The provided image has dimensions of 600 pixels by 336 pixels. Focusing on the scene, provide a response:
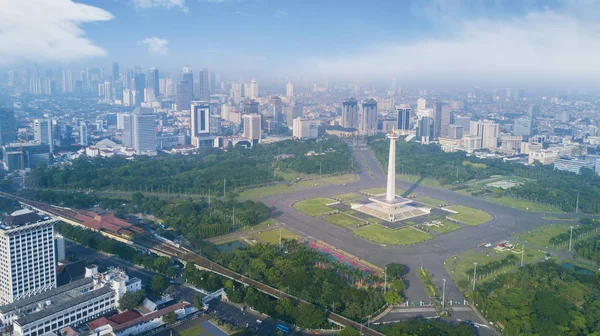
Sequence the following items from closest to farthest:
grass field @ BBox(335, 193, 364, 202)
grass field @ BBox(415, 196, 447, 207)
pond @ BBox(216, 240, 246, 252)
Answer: pond @ BBox(216, 240, 246, 252) → grass field @ BBox(415, 196, 447, 207) → grass field @ BBox(335, 193, 364, 202)

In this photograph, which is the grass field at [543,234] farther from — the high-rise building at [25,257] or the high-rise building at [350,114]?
the high-rise building at [350,114]

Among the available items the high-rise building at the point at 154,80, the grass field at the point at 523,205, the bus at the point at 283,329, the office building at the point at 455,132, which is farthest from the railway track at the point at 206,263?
the high-rise building at the point at 154,80

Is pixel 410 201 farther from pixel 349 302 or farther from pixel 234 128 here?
pixel 234 128

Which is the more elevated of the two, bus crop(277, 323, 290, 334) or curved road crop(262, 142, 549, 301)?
curved road crop(262, 142, 549, 301)

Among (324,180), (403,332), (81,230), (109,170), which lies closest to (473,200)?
(324,180)

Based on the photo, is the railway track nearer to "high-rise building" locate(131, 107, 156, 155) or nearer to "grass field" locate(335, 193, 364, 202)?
"grass field" locate(335, 193, 364, 202)

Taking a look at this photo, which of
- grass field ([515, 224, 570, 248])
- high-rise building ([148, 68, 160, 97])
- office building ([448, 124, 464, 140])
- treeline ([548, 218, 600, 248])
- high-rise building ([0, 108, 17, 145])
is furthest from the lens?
high-rise building ([148, 68, 160, 97])

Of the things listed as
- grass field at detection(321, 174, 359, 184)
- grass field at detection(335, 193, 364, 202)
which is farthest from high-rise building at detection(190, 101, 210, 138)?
grass field at detection(335, 193, 364, 202)
